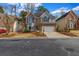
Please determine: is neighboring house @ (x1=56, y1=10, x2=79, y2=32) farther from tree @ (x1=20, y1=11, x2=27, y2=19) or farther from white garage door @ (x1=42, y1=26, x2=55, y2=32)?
tree @ (x1=20, y1=11, x2=27, y2=19)

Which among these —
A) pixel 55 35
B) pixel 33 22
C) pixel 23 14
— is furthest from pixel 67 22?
pixel 23 14

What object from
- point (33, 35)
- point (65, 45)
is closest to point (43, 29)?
point (33, 35)

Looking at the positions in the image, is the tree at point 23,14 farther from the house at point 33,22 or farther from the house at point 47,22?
the house at point 47,22

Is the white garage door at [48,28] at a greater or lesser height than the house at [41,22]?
lesser

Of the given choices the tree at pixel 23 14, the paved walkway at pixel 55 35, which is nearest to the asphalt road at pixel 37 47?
the paved walkway at pixel 55 35

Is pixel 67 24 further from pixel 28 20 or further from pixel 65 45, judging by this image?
pixel 28 20

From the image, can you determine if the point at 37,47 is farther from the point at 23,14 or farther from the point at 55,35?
the point at 23,14
